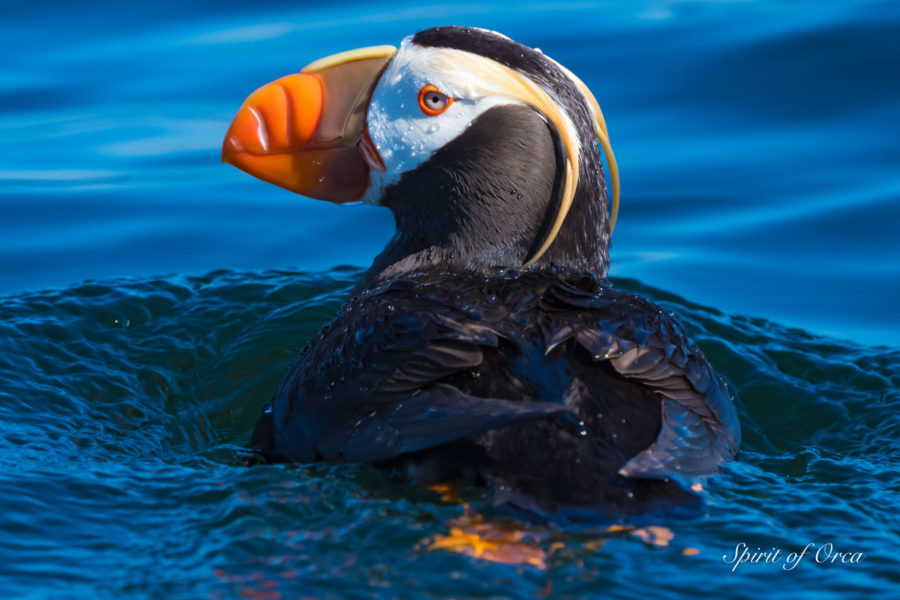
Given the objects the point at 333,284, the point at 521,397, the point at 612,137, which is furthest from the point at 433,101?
the point at 612,137

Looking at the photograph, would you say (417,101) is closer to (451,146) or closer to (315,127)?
(451,146)

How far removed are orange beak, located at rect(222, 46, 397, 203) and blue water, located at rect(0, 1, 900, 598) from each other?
1.04m

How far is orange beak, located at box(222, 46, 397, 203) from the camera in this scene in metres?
4.33

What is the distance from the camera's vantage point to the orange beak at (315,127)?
4332 millimetres

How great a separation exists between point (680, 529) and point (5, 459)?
2260 millimetres

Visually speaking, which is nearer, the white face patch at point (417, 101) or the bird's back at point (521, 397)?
the bird's back at point (521, 397)

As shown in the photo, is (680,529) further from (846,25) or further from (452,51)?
(846,25)

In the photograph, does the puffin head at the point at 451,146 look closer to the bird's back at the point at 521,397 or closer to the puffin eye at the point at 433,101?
the puffin eye at the point at 433,101

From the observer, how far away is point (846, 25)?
911 cm

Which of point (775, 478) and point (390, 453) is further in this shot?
point (775, 478)

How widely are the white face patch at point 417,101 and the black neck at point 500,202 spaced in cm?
4

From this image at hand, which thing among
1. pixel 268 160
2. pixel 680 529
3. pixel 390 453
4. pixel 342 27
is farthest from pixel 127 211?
pixel 680 529

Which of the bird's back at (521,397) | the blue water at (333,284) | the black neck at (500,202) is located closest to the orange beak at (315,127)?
the black neck at (500,202)

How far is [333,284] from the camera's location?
622cm
